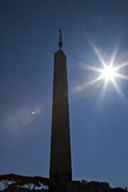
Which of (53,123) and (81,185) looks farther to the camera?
(53,123)

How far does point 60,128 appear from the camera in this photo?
19312 mm

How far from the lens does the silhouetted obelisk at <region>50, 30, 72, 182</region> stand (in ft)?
58.4

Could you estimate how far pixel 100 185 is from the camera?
18.7 meters

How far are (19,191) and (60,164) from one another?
12.5 feet

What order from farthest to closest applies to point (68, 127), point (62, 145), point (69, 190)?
point (68, 127) < point (62, 145) < point (69, 190)

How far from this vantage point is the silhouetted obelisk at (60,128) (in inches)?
701

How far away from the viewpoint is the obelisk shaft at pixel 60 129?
17812 millimetres

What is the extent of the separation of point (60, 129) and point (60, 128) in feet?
0.30

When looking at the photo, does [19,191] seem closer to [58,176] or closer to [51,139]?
[58,176]

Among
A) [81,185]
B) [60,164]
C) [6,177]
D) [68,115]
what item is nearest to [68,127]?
[68,115]

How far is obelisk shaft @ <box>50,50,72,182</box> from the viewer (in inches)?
701

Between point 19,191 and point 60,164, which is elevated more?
point 60,164

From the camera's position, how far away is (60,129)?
1927cm

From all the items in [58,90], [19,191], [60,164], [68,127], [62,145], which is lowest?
[19,191]
